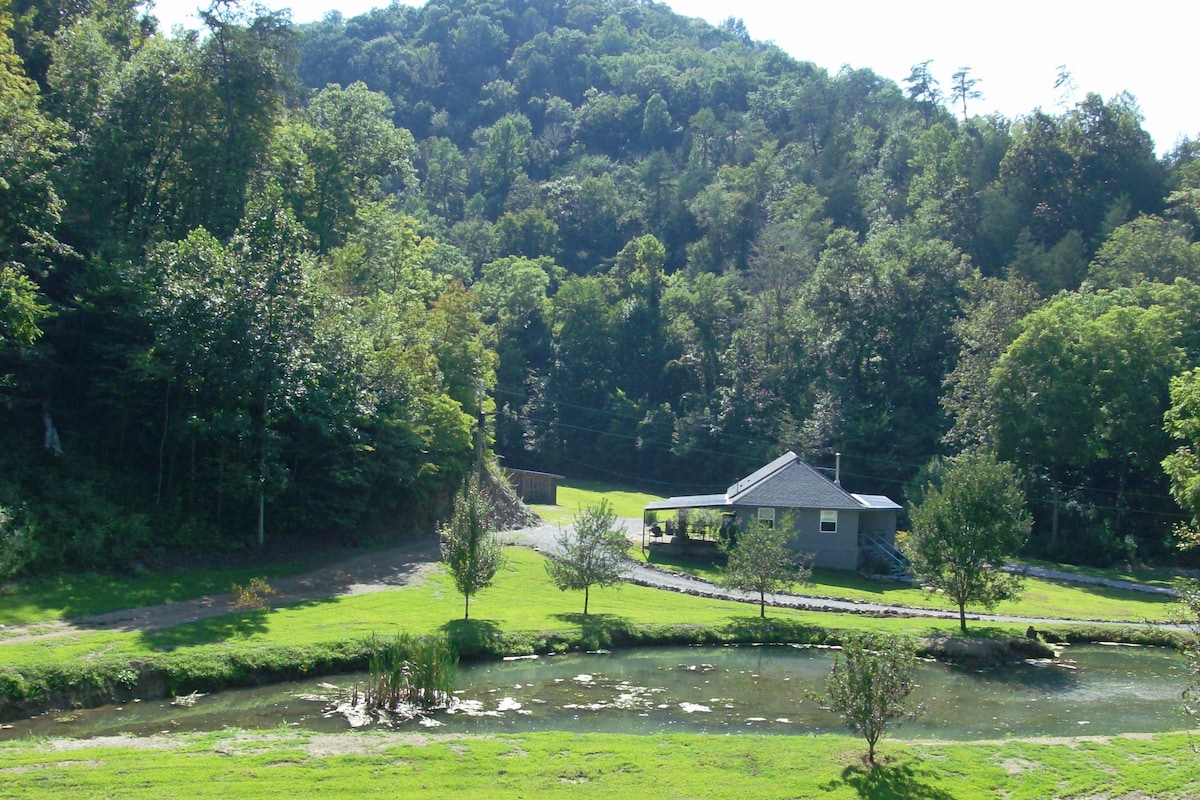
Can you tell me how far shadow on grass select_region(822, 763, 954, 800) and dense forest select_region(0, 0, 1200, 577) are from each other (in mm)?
15256

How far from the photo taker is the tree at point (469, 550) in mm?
30297

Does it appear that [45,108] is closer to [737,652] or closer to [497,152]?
[737,652]

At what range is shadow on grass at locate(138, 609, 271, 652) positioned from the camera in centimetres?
2427

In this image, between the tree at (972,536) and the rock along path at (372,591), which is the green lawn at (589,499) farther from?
the tree at (972,536)

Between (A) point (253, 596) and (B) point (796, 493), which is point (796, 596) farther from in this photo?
(A) point (253, 596)

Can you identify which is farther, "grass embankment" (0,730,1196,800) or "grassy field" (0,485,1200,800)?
"grassy field" (0,485,1200,800)

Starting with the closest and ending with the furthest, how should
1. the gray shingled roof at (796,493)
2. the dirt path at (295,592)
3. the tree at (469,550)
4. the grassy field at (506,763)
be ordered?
the grassy field at (506,763)
the dirt path at (295,592)
the tree at (469,550)
the gray shingled roof at (796,493)

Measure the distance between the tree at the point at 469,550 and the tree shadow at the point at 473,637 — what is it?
1396 millimetres

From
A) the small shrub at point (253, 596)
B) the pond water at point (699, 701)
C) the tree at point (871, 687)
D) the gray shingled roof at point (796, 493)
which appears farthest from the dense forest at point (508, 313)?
the gray shingled roof at point (796, 493)

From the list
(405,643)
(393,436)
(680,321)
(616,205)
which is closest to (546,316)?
(680,321)

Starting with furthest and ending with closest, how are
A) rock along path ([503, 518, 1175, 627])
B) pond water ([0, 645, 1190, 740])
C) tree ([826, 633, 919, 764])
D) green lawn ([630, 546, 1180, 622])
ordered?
green lawn ([630, 546, 1180, 622]) < rock along path ([503, 518, 1175, 627]) < pond water ([0, 645, 1190, 740]) < tree ([826, 633, 919, 764])

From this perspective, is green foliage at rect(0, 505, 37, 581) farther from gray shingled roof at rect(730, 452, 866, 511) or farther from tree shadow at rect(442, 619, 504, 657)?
gray shingled roof at rect(730, 452, 866, 511)

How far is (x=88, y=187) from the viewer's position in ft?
126

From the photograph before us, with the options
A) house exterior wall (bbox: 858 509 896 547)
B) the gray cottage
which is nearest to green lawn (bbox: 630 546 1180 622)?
the gray cottage
